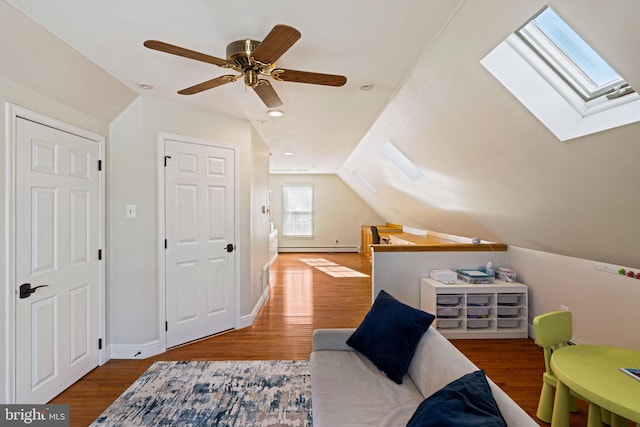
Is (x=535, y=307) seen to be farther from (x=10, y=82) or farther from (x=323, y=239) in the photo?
Answer: (x=323, y=239)

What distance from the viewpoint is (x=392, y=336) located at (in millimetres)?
1993

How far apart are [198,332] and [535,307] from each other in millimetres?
3672

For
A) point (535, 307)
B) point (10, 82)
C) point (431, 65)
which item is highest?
point (431, 65)

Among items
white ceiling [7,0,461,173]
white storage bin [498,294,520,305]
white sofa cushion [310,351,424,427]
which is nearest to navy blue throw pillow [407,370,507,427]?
white sofa cushion [310,351,424,427]

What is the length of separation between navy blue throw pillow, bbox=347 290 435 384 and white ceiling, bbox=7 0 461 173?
1.74 metres

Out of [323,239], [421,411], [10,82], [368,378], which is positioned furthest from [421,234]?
[10,82]

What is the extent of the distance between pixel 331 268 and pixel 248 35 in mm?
5826

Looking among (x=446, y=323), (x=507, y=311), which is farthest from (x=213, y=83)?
(x=507, y=311)

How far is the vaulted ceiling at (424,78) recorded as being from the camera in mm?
1624

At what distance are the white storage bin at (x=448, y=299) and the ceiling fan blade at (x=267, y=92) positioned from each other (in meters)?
2.66

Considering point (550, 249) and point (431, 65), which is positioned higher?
point (431, 65)

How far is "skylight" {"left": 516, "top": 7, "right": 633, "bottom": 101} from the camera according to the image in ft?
5.40

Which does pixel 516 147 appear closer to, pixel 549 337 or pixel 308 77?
pixel 549 337

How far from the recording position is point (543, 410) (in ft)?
6.92
